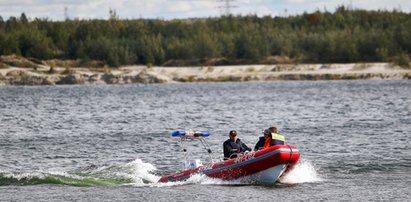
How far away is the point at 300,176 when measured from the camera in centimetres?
3384

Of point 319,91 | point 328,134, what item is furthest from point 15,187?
point 319,91

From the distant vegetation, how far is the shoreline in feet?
10.0

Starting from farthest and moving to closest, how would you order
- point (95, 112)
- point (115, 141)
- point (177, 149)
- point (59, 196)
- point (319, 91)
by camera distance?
point (319, 91), point (95, 112), point (115, 141), point (177, 149), point (59, 196)

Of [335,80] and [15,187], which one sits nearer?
[15,187]

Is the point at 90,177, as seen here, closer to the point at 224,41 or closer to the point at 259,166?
the point at 259,166

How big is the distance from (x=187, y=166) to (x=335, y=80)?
82.0 meters

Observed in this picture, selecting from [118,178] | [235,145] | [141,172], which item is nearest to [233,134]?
[235,145]

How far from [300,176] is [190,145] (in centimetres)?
1275

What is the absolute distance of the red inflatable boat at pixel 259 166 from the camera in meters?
32.4

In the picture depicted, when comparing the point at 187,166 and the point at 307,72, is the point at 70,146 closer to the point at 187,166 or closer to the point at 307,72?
the point at 187,166

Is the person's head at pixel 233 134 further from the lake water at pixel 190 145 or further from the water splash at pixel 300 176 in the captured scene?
the water splash at pixel 300 176

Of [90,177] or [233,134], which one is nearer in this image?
[233,134]

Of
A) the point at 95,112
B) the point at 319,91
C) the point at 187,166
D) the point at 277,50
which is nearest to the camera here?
the point at 187,166

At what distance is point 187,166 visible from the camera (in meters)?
34.6
